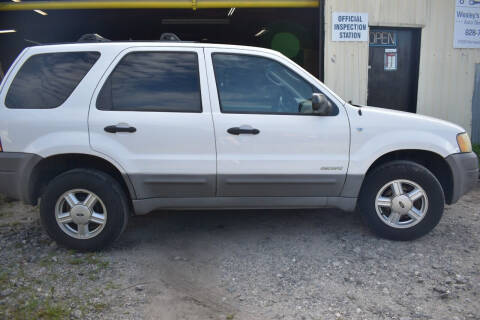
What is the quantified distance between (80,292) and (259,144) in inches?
77.0

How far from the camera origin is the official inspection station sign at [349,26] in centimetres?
689

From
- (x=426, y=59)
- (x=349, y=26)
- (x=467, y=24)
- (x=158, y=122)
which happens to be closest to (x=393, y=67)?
(x=426, y=59)

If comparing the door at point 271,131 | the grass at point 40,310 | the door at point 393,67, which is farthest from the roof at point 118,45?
the door at point 393,67

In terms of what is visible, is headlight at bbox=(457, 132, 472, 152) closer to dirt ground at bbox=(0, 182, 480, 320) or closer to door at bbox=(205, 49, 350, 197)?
dirt ground at bbox=(0, 182, 480, 320)

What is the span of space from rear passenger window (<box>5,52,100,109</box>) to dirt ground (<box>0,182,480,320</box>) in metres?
1.46

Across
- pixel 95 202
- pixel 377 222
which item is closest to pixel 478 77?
pixel 377 222

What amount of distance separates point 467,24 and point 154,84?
6.70 m

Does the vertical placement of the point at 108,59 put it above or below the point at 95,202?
above

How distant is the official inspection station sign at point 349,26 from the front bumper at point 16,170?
5472 mm

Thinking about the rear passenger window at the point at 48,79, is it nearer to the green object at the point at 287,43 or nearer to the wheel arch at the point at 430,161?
the wheel arch at the point at 430,161

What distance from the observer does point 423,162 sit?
399 centimetres

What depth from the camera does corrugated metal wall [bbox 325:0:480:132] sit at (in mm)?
6969

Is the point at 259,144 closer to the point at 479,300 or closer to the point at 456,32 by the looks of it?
the point at 479,300

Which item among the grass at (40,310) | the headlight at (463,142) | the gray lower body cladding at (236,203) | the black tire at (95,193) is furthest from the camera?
the headlight at (463,142)
